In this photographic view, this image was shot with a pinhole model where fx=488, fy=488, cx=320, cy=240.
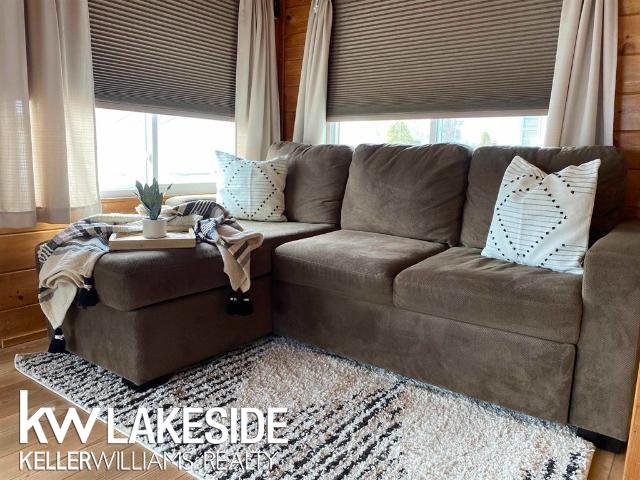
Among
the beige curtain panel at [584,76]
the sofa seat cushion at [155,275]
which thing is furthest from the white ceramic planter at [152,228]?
the beige curtain panel at [584,76]

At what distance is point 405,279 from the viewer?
6.12ft

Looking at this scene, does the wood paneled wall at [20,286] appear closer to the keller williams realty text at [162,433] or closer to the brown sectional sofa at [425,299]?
the brown sectional sofa at [425,299]

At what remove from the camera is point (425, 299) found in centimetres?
181

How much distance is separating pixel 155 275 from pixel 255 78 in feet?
6.35

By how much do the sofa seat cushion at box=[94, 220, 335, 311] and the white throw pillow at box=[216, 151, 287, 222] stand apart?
771 millimetres

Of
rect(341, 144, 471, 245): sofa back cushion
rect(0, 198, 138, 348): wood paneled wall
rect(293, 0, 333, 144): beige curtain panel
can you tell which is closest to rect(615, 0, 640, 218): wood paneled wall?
rect(341, 144, 471, 245): sofa back cushion

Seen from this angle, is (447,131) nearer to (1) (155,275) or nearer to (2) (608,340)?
(2) (608,340)

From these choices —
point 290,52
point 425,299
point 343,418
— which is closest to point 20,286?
point 343,418

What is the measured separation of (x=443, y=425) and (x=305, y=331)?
779 millimetres

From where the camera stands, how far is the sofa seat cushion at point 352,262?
1941 millimetres

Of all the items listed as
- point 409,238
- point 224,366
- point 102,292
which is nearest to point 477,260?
point 409,238

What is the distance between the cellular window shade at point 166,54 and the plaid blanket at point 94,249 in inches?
33.3

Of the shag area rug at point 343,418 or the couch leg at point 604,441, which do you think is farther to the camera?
the couch leg at point 604,441

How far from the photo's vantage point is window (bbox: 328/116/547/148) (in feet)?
8.86
